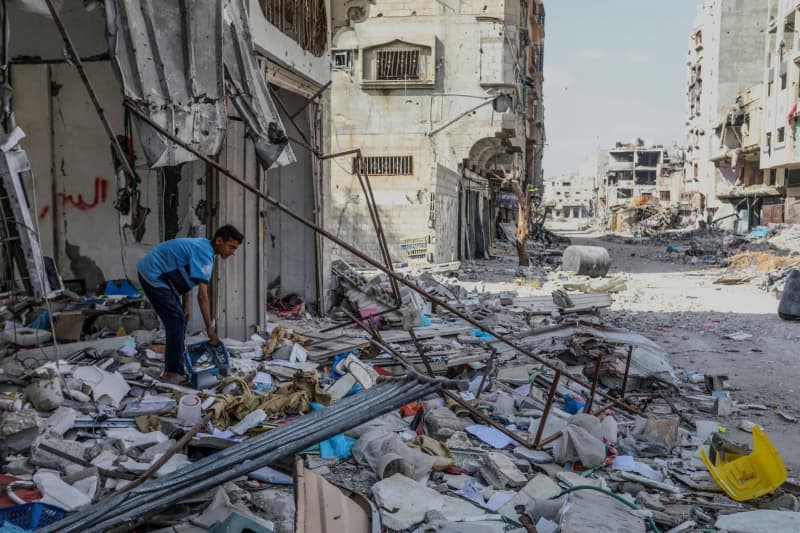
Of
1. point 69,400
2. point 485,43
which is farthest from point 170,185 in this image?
point 485,43

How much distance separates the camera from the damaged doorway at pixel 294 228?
9844 mm

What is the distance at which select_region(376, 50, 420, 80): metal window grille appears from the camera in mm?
22750

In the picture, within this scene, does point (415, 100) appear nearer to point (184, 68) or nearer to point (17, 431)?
point (184, 68)

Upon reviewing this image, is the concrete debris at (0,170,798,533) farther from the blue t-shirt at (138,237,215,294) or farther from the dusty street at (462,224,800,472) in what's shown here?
the blue t-shirt at (138,237,215,294)

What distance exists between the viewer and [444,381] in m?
3.99

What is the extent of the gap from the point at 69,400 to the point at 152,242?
3.10 metres

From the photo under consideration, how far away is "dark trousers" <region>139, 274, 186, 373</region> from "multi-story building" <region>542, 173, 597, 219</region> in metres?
101

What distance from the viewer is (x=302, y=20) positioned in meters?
9.47

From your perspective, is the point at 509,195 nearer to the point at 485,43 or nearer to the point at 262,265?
the point at 485,43

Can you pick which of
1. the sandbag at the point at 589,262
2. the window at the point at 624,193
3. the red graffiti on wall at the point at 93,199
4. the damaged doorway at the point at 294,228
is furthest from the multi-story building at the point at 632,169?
the red graffiti on wall at the point at 93,199

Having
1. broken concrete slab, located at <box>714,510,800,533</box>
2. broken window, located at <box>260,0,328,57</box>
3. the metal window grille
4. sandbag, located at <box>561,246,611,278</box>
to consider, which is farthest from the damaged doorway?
the metal window grille

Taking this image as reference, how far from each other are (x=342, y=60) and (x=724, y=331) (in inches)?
631

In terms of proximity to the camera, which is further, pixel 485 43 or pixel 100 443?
pixel 485 43

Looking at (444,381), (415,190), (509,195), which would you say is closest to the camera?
(444,381)
